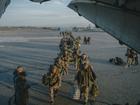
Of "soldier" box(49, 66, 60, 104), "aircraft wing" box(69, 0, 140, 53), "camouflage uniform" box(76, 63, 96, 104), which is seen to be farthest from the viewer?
"soldier" box(49, 66, 60, 104)

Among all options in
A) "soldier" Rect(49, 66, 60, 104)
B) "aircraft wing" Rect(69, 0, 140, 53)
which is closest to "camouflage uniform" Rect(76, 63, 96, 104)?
"soldier" Rect(49, 66, 60, 104)

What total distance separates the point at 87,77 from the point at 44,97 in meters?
1.96

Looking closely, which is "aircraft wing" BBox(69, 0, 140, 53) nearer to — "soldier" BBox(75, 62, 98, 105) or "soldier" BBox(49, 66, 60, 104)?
"soldier" BBox(75, 62, 98, 105)

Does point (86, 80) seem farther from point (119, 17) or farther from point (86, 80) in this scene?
point (119, 17)

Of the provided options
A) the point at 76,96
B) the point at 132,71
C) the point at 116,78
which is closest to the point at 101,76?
the point at 116,78

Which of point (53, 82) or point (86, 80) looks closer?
point (86, 80)

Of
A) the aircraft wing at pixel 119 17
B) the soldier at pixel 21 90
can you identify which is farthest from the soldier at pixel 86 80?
the aircraft wing at pixel 119 17

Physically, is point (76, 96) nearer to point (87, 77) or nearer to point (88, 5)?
point (87, 77)

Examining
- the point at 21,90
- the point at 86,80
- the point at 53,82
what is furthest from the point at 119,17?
the point at 53,82

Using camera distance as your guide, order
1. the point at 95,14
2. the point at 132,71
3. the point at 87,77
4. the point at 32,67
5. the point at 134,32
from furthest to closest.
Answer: the point at 32,67
the point at 132,71
the point at 87,77
the point at 95,14
the point at 134,32

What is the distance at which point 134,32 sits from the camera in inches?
229

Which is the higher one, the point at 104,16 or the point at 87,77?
the point at 104,16

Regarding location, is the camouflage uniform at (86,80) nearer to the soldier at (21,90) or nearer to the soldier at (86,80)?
the soldier at (86,80)

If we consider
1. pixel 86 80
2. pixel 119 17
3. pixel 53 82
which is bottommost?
pixel 53 82
